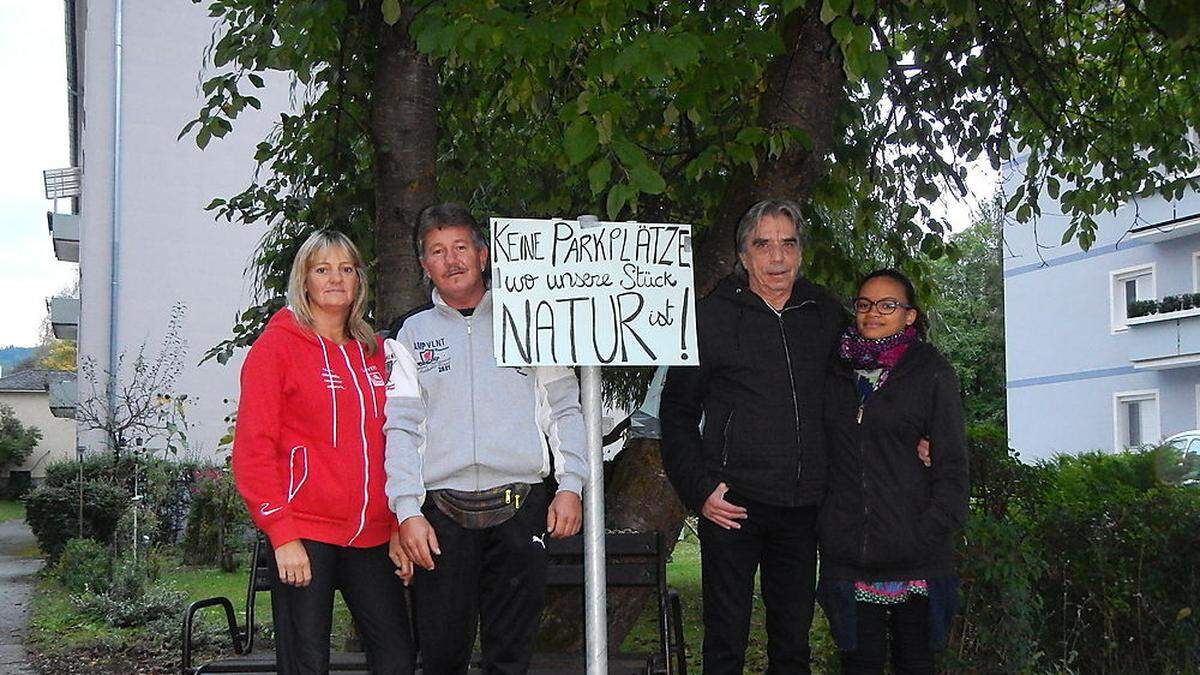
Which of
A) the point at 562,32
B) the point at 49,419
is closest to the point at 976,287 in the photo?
the point at 562,32

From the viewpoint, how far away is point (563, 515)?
11.5 feet

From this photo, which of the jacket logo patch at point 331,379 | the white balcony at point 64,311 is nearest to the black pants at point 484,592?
the jacket logo patch at point 331,379

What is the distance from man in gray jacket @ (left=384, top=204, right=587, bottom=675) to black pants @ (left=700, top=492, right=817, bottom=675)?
0.56m

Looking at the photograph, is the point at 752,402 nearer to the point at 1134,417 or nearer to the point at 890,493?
the point at 890,493

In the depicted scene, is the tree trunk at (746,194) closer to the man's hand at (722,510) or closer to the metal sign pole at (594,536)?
the man's hand at (722,510)

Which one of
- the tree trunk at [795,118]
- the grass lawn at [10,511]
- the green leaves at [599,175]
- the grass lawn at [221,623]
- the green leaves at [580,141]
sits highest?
the tree trunk at [795,118]

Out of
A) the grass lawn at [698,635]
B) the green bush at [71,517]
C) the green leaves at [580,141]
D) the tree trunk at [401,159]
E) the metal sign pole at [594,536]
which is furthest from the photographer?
the green bush at [71,517]

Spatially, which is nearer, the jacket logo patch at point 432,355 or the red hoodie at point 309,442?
the red hoodie at point 309,442

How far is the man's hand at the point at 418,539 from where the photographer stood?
3.33m

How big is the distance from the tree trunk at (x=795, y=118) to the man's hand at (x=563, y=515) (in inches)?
89.6

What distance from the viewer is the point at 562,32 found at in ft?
14.4

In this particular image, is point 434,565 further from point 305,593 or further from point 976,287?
point 976,287

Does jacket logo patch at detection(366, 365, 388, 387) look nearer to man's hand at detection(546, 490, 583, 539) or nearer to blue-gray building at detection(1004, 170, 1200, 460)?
man's hand at detection(546, 490, 583, 539)

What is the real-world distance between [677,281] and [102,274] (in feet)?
74.8
